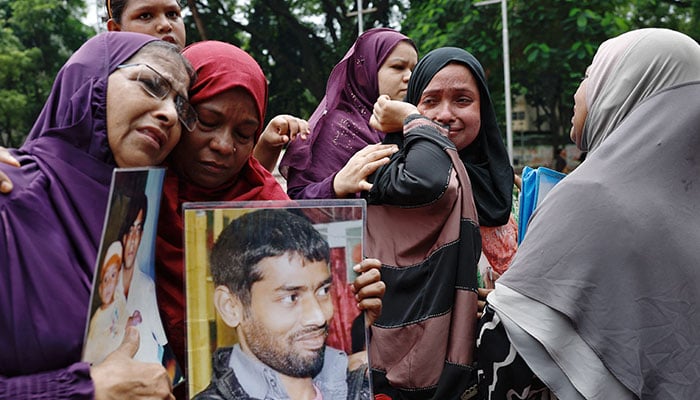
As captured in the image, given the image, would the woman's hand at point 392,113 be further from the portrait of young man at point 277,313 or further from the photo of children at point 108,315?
the photo of children at point 108,315

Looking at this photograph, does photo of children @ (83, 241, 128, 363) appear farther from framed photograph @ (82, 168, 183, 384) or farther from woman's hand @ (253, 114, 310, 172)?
woman's hand @ (253, 114, 310, 172)

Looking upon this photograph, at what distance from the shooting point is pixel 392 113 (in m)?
2.45

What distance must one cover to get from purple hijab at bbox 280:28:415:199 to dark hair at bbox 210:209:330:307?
85 cm

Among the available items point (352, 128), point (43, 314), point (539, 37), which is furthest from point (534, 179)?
point (539, 37)

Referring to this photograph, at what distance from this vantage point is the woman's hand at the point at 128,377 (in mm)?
1396

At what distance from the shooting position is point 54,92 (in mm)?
1693

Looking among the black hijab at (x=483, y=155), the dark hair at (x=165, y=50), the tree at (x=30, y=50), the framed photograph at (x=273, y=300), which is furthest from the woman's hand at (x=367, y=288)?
the tree at (x=30, y=50)

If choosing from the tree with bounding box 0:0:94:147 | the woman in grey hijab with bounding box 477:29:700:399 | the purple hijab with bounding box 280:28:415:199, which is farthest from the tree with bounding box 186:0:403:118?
the woman in grey hijab with bounding box 477:29:700:399

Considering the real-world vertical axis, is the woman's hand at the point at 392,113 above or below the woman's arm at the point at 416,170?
above

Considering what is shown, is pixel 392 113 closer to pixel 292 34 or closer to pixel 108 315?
pixel 108 315

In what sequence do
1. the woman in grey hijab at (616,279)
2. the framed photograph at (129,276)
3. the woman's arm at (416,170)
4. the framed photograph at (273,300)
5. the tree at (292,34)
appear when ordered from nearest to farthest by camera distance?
the framed photograph at (129,276)
the framed photograph at (273,300)
the woman in grey hijab at (616,279)
the woman's arm at (416,170)
the tree at (292,34)

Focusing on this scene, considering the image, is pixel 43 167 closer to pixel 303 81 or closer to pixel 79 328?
pixel 79 328

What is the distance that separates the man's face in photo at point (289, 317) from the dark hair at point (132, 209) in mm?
287

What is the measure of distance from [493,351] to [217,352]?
83 cm
